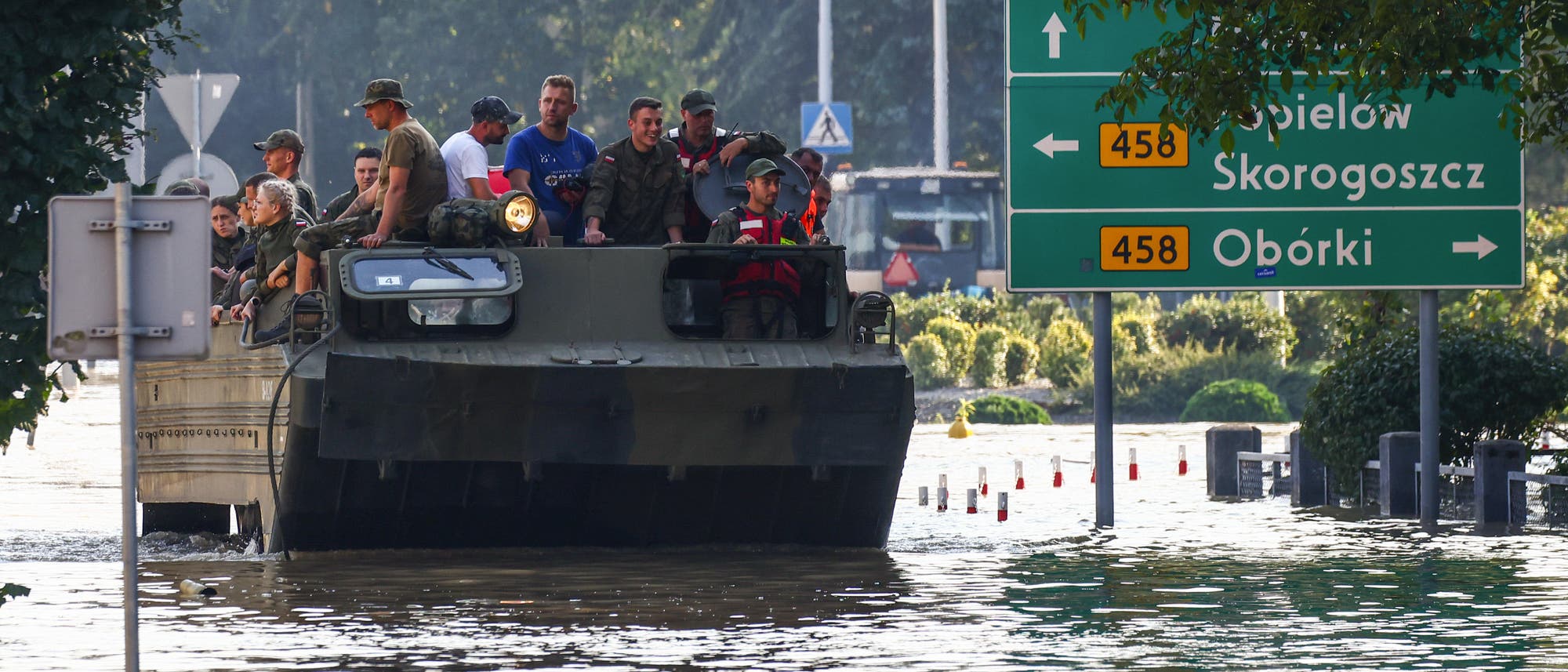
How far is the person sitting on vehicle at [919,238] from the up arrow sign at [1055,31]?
37.9m

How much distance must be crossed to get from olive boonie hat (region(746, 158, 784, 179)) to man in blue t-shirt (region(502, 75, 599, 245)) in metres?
1.24

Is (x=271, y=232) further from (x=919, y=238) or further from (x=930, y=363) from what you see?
(x=919, y=238)

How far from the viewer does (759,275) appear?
16031 millimetres

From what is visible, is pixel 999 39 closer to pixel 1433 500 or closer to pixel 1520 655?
pixel 1433 500

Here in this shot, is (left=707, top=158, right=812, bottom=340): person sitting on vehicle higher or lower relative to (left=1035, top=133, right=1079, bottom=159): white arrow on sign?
lower

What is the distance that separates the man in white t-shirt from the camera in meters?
16.0

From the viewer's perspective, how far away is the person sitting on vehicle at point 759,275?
15859 millimetres

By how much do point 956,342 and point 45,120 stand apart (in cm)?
2896

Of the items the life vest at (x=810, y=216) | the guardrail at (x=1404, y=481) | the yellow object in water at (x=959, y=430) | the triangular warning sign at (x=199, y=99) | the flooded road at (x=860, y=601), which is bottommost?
the flooded road at (x=860, y=601)

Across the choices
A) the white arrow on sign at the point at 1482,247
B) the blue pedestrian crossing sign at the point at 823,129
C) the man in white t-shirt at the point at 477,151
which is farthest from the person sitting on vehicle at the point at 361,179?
the blue pedestrian crossing sign at the point at 823,129

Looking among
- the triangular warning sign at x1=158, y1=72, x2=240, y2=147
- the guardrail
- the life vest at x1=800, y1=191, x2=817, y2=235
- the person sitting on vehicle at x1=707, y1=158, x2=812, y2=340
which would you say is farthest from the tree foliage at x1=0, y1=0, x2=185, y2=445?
the triangular warning sign at x1=158, y1=72, x2=240, y2=147

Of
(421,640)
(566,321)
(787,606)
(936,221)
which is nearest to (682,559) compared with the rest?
(566,321)

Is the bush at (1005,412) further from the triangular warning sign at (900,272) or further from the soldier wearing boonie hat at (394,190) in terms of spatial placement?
the soldier wearing boonie hat at (394,190)

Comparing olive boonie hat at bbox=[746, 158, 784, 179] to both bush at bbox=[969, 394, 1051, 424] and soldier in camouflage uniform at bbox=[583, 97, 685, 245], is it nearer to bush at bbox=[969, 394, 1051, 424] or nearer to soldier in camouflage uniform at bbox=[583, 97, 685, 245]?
soldier in camouflage uniform at bbox=[583, 97, 685, 245]
